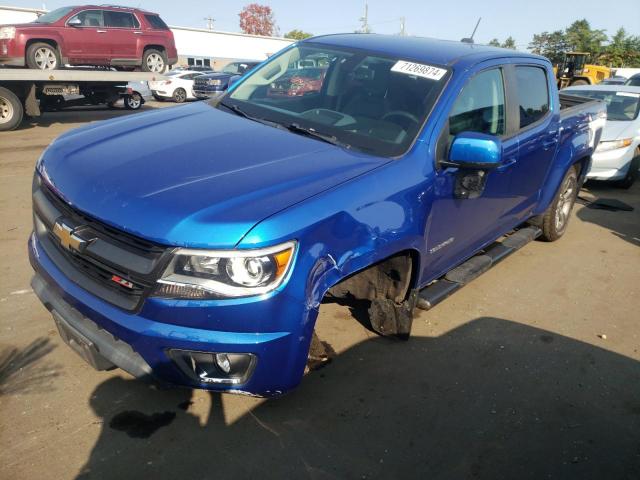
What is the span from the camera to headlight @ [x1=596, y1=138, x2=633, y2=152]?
7875 millimetres

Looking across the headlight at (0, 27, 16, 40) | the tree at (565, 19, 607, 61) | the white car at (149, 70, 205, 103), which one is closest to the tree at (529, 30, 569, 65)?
the tree at (565, 19, 607, 61)

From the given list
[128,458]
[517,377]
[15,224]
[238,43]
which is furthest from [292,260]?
[238,43]

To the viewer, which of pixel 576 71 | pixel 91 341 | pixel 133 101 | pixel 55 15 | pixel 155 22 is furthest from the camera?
pixel 576 71

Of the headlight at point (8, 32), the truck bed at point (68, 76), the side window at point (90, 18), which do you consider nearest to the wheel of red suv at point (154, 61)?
the truck bed at point (68, 76)

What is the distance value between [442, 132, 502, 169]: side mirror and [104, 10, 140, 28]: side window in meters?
11.9

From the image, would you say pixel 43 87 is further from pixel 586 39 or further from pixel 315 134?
pixel 586 39

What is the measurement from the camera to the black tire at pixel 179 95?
65.5 ft

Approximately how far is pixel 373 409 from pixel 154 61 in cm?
1281

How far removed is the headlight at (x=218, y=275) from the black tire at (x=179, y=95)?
63.6 feet

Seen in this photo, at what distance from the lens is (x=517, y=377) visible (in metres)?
3.22

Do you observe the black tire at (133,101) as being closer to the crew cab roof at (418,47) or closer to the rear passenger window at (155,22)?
the rear passenger window at (155,22)

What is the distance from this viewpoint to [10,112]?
1038 centimetres

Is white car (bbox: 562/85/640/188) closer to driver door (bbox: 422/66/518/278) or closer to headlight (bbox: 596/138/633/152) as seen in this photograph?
headlight (bbox: 596/138/633/152)

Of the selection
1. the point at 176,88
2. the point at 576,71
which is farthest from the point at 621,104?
the point at 576,71
